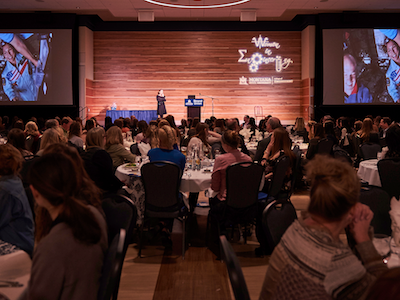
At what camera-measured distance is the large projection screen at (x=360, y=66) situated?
50.9 ft

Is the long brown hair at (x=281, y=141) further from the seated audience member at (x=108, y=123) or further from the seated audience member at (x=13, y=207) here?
the seated audience member at (x=108, y=123)

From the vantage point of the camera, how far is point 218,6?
Answer: 1387 cm

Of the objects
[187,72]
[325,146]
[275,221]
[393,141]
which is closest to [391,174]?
[393,141]

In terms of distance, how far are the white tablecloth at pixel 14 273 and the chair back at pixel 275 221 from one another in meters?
1.37

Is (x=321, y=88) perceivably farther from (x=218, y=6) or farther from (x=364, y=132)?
(x=364, y=132)

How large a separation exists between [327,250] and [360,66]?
16130 millimetres

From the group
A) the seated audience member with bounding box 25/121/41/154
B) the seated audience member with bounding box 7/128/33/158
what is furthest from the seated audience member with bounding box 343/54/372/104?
the seated audience member with bounding box 7/128/33/158

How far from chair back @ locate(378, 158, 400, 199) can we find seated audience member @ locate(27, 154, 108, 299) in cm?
367

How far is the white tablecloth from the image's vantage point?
1510 millimetres

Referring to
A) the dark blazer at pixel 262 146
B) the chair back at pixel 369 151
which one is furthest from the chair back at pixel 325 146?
the dark blazer at pixel 262 146

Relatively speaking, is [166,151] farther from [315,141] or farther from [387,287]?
[387,287]

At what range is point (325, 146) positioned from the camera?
6.99m

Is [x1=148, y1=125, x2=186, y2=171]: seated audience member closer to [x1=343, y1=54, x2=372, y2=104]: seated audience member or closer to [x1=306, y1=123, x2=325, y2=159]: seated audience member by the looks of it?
[x1=306, y1=123, x2=325, y2=159]: seated audience member

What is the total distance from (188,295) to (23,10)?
15.6 m
